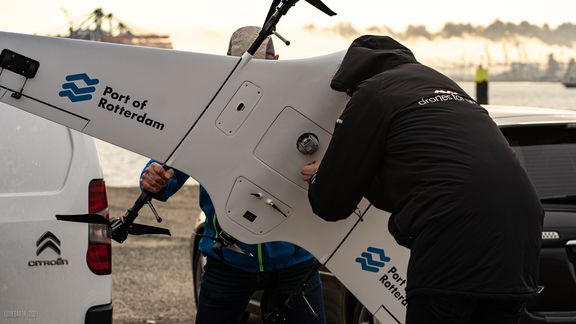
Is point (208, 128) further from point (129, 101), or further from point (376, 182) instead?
point (376, 182)

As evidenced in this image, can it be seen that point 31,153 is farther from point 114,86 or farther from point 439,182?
point 439,182

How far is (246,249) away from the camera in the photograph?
14.7 feet

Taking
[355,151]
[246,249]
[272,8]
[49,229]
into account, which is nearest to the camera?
[355,151]

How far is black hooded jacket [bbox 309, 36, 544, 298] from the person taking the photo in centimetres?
339

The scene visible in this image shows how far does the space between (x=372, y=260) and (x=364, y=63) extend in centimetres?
90

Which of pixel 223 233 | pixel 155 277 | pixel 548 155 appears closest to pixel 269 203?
pixel 223 233

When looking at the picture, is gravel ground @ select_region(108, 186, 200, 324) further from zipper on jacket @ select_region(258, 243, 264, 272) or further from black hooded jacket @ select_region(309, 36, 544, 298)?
black hooded jacket @ select_region(309, 36, 544, 298)

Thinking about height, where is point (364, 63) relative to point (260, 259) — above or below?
above

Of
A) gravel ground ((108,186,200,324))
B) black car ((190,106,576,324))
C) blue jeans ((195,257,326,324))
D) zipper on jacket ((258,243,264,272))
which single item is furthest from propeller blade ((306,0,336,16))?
gravel ground ((108,186,200,324))

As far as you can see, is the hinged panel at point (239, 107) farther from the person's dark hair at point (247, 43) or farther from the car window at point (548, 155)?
the car window at point (548, 155)

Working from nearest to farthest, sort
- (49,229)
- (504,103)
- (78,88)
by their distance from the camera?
(78,88), (49,229), (504,103)

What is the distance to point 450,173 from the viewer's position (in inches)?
134

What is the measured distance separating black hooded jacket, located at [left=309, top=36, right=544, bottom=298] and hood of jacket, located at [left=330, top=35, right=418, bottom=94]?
7cm

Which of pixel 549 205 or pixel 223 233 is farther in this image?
pixel 549 205
